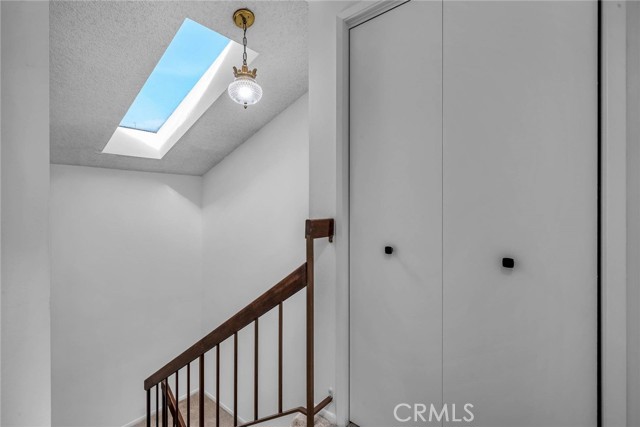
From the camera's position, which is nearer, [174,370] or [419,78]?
[419,78]

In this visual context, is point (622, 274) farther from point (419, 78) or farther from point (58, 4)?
point (58, 4)

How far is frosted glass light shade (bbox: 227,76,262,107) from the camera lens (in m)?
1.73

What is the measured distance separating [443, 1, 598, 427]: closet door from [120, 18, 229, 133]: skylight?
1723 mm

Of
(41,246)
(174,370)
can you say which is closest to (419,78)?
(41,246)

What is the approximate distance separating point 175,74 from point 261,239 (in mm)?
1526

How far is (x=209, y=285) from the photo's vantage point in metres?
3.49

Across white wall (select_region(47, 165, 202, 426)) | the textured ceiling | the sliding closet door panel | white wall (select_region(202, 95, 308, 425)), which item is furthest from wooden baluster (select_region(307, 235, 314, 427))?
white wall (select_region(47, 165, 202, 426))

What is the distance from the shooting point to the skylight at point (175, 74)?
7.00 ft

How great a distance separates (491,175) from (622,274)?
1.31 ft

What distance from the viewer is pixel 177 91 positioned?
2.56 metres

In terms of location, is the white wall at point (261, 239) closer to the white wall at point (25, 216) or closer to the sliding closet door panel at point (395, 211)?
the sliding closet door panel at point (395, 211)

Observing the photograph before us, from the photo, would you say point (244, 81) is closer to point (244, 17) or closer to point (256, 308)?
point (244, 17)

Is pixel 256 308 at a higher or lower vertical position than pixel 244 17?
lower

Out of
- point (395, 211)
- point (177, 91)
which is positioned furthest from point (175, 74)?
point (395, 211)
